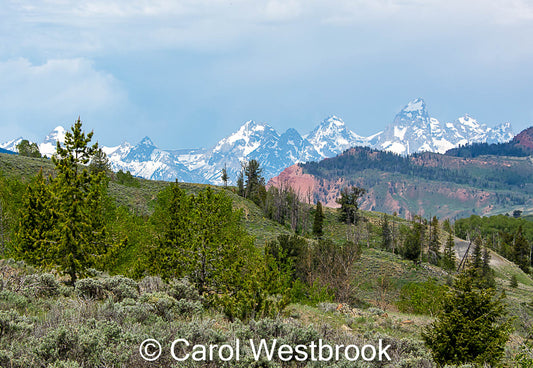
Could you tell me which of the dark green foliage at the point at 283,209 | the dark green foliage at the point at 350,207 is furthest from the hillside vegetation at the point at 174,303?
the dark green foliage at the point at 350,207

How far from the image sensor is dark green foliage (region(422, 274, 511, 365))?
829cm

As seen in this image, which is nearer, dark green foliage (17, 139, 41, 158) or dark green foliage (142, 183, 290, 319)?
dark green foliage (142, 183, 290, 319)

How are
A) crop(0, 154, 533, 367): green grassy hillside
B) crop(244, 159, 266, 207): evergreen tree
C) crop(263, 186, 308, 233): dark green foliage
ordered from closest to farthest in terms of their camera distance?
crop(0, 154, 533, 367): green grassy hillside → crop(263, 186, 308, 233): dark green foliage → crop(244, 159, 266, 207): evergreen tree

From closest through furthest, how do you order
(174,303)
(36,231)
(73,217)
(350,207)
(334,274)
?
1. (174,303)
2. (73,217)
3. (36,231)
4. (334,274)
5. (350,207)

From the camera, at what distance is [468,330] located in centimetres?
844

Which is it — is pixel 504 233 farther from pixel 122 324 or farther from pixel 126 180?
pixel 122 324

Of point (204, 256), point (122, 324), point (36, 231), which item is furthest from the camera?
point (36, 231)

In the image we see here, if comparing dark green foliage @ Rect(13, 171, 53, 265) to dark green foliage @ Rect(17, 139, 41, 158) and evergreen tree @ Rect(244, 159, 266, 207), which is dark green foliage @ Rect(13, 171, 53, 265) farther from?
dark green foliage @ Rect(17, 139, 41, 158)

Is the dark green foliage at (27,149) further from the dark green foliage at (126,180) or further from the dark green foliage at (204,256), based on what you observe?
the dark green foliage at (204,256)

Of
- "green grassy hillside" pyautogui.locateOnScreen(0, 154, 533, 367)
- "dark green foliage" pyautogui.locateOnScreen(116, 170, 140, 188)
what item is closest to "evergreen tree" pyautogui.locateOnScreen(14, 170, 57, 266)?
"green grassy hillside" pyautogui.locateOnScreen(0, 154, 533, 367)

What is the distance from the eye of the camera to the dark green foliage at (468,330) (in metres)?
8.29

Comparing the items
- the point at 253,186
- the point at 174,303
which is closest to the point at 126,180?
the point at 253,186

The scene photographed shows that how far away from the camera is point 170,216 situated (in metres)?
16.9

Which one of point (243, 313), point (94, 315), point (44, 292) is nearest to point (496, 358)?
point (243, 313)
